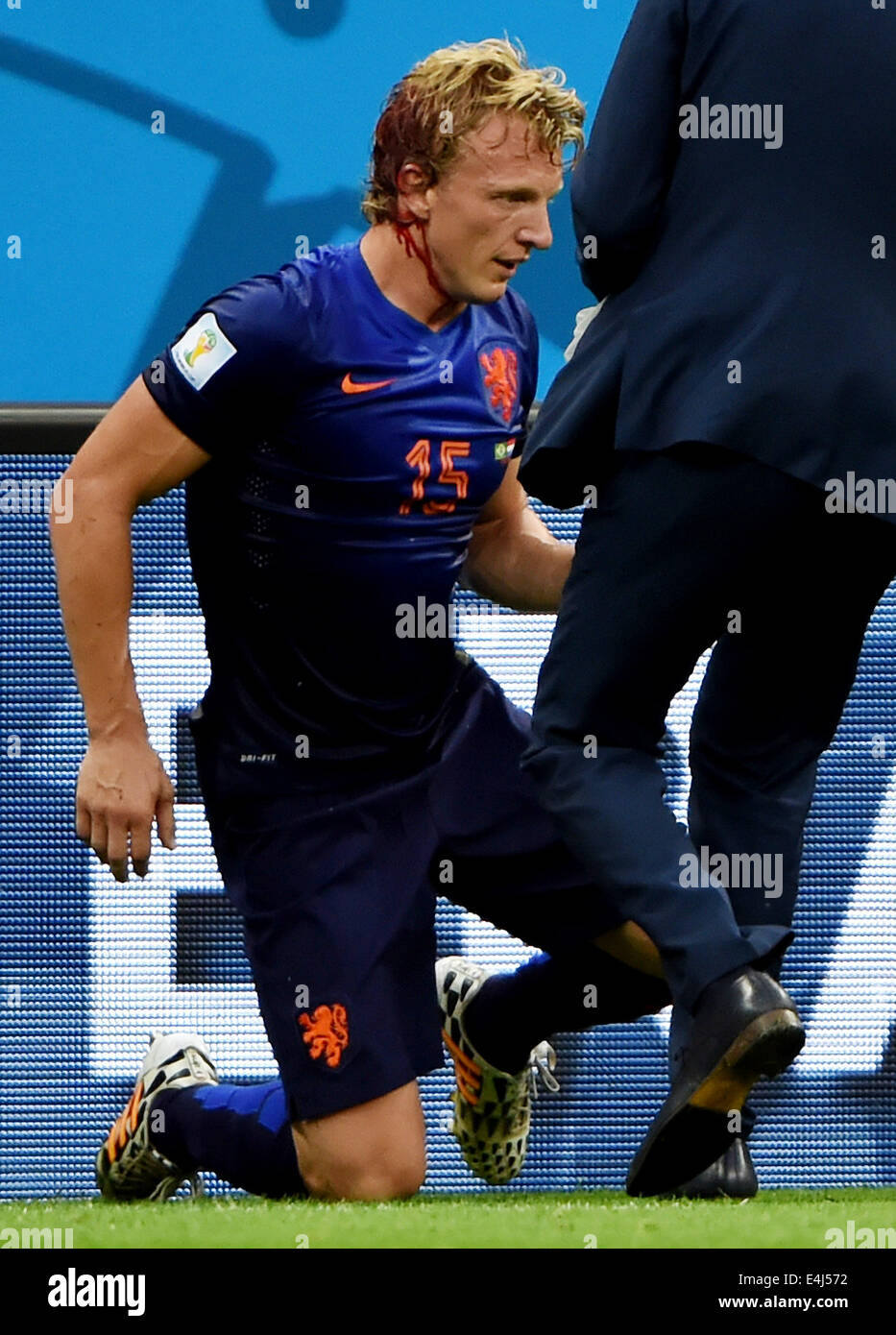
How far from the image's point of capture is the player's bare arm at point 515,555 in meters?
2.96

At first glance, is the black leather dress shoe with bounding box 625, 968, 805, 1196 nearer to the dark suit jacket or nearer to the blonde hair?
the dark suit jacket

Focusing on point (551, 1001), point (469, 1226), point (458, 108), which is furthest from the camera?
point (551, 1001)

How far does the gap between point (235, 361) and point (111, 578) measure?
287 millimetres

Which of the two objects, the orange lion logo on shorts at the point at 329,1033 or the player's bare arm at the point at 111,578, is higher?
the player's bare arm at the point at 111,578

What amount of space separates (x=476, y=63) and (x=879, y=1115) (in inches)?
61.6

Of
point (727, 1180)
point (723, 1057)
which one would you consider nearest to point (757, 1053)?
point (723, 1057)

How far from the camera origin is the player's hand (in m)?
2.50

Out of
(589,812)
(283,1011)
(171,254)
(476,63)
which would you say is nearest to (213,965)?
(283,1011)

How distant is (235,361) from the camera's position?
8.40ft

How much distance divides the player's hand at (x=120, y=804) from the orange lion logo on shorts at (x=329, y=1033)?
0.34 metres

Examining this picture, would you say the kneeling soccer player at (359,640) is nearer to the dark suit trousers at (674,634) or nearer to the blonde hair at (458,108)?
the blonde hair at (458,108)

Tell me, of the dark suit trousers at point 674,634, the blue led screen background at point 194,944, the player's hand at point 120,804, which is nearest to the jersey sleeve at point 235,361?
the player's hand at point 120,804

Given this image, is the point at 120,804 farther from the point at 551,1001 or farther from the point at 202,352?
the point at 551,1001

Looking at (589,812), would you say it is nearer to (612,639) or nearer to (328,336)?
(612,639)
